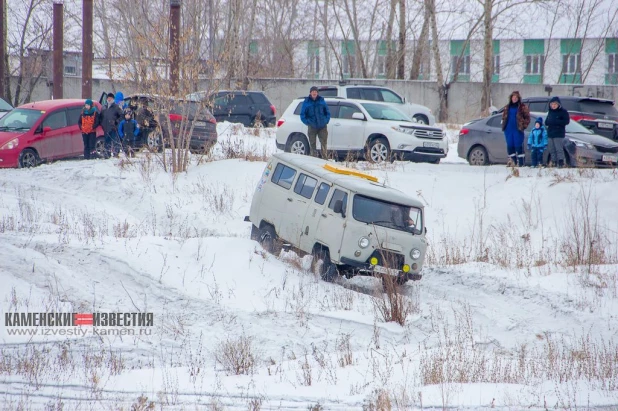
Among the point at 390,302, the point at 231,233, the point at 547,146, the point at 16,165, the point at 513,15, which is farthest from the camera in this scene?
the point at 513,15

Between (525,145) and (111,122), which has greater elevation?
(111,122)

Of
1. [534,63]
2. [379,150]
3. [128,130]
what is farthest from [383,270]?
[534,63]

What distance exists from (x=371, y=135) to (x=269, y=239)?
6.64 meters

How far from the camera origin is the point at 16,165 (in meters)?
18.2

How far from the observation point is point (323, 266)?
11383 mm

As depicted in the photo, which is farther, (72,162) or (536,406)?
(72,162)

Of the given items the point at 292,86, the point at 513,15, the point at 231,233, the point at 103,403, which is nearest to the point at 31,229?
the point at 231,233

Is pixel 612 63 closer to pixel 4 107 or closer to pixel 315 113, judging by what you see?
pixel 315 113

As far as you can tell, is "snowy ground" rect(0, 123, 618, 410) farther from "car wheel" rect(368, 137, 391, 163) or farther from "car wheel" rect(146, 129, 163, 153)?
"car wheel" rect(146, 129, 163, 153)

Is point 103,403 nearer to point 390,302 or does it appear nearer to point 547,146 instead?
point 390,302

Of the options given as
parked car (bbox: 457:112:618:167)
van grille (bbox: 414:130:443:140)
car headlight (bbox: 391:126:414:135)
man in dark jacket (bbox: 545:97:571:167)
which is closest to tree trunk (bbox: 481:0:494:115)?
parked car (bbox: 457:112:618:167)

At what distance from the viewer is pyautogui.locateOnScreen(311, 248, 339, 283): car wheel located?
11.3 m

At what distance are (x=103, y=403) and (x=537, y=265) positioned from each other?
794 centimetres

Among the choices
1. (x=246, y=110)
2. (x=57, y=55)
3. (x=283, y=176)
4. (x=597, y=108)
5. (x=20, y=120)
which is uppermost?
(x=57, y=55)
